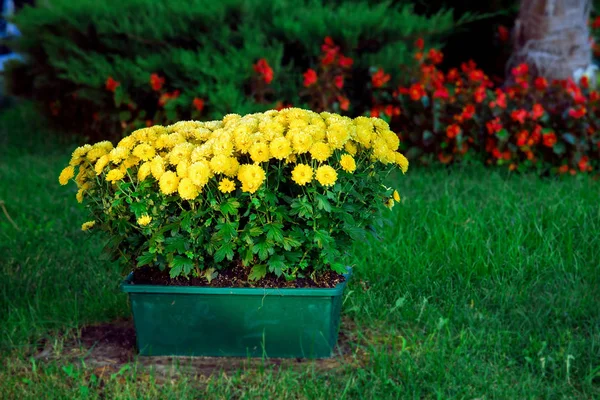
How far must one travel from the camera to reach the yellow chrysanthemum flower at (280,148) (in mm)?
2533

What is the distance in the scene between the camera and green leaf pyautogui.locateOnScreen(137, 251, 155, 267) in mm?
2734

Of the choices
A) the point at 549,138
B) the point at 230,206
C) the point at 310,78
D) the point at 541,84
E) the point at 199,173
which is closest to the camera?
the point at 199,173

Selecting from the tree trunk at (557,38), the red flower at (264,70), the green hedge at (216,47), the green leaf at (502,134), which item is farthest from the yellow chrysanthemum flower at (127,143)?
the tree trunk at (557,38)

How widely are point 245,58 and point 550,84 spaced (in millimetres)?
2257

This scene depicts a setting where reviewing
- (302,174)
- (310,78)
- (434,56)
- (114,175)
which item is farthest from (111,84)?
(302,174)

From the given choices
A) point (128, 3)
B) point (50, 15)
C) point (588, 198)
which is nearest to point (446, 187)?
point (588, 198)

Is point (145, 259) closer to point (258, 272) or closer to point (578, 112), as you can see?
point (258, 272)

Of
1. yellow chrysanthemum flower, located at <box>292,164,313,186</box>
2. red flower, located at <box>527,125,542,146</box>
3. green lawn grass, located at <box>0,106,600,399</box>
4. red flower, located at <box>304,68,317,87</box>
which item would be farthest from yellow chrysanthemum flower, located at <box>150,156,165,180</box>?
red flower, located at <box>527,125,542,146</box>

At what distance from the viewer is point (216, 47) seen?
6055 millimetres

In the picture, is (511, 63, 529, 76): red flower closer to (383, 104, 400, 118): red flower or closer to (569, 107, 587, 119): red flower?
(569, 107, 587, 119): red flower

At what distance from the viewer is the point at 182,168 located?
2582mm

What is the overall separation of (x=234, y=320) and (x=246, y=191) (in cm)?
51

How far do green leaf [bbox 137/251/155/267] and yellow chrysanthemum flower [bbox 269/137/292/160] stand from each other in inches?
23.4

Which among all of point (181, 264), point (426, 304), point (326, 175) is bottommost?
point (426, 304)
